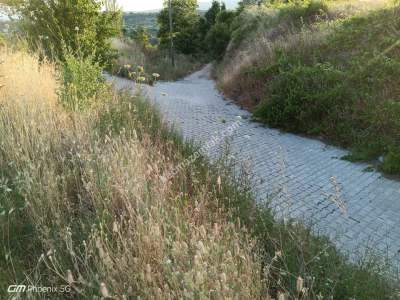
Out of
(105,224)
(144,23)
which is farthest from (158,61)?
(105,224)

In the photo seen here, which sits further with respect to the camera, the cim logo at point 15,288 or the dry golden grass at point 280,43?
the dry golden grass at point 280,43

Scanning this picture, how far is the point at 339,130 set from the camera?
7.15 meters

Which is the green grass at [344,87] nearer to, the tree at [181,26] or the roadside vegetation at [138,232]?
the roadside vegetation at [138,232]

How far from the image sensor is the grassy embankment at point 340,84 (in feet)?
22.1

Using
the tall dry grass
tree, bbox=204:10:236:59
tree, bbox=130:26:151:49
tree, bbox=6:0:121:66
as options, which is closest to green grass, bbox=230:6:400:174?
the tall dry grass

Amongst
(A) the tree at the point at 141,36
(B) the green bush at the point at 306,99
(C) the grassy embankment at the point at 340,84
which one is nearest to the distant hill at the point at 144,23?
(A) the tree at the point at 141,36

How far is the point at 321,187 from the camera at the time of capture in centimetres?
525

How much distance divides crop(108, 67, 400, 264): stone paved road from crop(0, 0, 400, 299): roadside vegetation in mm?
444

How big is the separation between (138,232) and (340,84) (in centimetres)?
695

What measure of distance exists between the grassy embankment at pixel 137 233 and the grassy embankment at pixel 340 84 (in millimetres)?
3514

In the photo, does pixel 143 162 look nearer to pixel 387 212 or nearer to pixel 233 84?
pixel 387 212

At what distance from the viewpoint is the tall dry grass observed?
2062 mm

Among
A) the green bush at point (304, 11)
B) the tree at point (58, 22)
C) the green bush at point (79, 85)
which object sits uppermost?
the green bush at point (304, 11)

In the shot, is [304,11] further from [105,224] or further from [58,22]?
[105,224]
